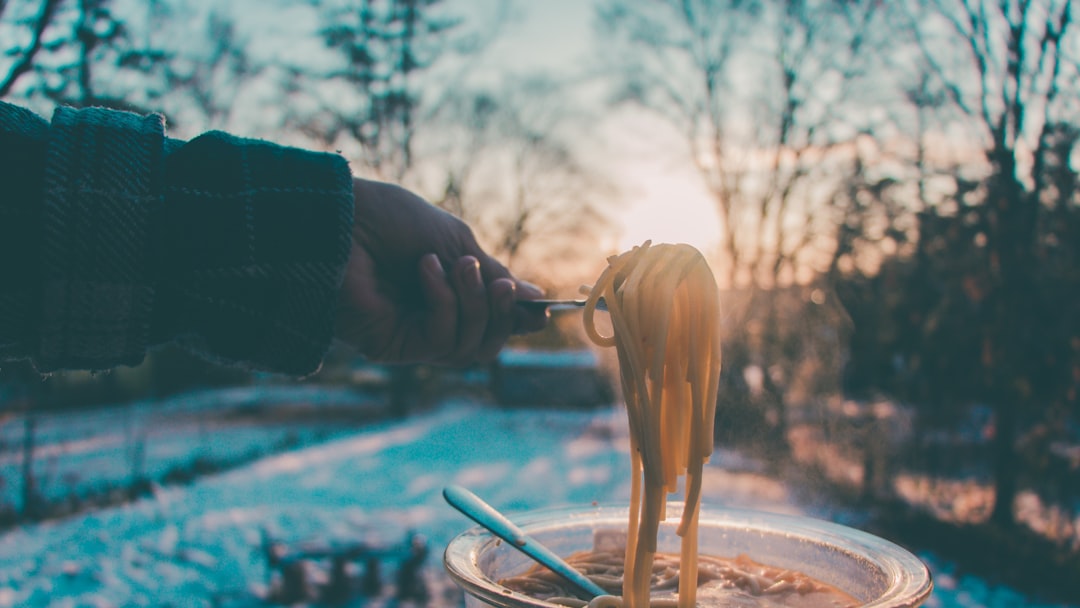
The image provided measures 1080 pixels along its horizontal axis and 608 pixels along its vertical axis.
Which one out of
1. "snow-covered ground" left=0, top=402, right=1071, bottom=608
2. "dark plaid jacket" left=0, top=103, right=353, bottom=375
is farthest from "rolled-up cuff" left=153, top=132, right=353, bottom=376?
"snow-covered ground" left=0, top=402, right=1071, bottom=608

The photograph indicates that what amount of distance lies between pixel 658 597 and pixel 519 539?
294 millimetres

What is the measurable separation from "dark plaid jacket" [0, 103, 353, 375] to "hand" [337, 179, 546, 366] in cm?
34

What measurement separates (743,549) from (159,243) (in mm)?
1325

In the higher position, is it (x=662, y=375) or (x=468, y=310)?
(x=468, y=310)

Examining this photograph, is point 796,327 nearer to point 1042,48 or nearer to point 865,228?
point 865,228

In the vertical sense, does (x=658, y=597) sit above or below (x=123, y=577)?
above

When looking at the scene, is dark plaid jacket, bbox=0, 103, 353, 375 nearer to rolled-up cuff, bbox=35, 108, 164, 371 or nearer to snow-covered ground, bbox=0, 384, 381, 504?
rolled-up cuff, bbox=35, 108, 164, 371

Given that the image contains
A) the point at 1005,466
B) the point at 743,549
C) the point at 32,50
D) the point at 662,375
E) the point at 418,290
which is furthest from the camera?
the point at 1005,466

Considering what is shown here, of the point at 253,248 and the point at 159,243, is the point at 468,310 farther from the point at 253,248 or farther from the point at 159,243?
the point at 159,243

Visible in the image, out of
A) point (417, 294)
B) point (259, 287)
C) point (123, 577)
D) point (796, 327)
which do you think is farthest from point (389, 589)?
point (796, 327)

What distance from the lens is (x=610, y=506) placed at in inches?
69.7

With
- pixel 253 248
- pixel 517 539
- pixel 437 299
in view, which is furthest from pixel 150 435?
pixel 517 539

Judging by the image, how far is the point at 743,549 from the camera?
1.68m

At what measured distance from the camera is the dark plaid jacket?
1446mm
